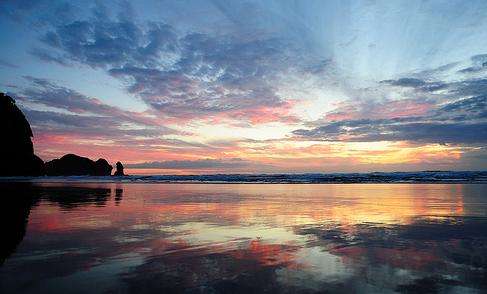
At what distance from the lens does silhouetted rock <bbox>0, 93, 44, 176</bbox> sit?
217 feet

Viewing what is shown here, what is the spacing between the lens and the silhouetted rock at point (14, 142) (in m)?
66.1

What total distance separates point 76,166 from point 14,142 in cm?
3837

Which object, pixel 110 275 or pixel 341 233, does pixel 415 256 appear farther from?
pixel 110 275

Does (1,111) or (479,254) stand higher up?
(1,111)

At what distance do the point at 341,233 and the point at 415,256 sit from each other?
7.56 ft

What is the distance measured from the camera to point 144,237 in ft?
25.3

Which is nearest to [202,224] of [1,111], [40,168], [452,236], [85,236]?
[85,236]

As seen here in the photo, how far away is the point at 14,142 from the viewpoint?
68.3m

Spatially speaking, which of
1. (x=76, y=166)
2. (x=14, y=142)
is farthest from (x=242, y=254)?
(x=76, y=166)

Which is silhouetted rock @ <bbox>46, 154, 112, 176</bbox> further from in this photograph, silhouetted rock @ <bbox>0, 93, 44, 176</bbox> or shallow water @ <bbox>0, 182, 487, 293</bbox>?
shallow water @ <bbox>0, 182, 487, 293</bbox>

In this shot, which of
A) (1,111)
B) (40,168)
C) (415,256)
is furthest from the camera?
(40,168)

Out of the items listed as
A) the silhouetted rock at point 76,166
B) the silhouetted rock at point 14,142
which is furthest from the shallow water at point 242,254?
the silhouetted rock at point 76,166

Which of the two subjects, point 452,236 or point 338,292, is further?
point 452,236

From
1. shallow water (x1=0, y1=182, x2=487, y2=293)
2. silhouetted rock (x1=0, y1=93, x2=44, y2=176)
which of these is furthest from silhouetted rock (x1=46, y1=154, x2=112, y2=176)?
shallow water (x1=0, y1=182, x2=487, y2=293)
